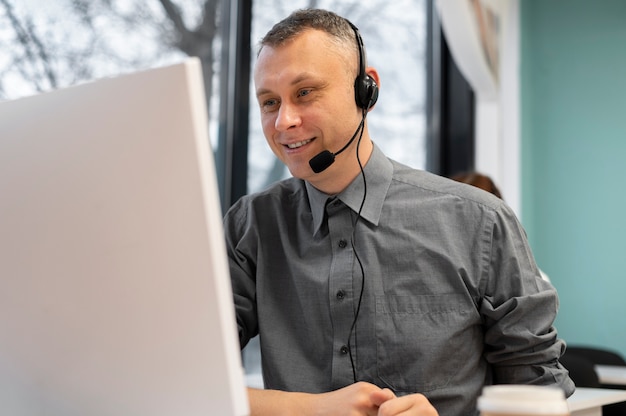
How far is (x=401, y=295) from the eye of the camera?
1.28 meters

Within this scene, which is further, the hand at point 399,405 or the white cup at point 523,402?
the hand at point 399,405

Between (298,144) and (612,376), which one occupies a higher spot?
(298,144)

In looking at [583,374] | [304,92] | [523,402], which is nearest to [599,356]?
[583,374]

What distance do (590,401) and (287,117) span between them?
679 millimetres

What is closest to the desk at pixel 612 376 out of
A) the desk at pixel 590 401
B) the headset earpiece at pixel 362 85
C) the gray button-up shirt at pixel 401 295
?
the desk at pixel 590 401

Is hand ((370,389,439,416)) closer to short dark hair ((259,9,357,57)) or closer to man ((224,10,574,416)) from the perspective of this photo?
man ((224,10,574,416))

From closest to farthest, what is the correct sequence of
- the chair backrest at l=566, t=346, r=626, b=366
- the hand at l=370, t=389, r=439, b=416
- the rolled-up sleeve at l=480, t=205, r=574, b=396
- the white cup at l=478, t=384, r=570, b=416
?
the white cup at l=478, t=384, r=570, b=416 < the hand at l=370, t=389, r=439, b=416 < the rolled-up sleeve at l=480, t=205, r=574, b=396 < the chair backrest at l=566, t=346, r=626, b=366

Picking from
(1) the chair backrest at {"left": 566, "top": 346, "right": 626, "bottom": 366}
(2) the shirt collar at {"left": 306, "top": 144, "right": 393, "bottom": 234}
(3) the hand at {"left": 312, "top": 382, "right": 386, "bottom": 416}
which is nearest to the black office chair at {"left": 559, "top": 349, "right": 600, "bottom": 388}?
(1) the chair backrest at {"left": 566, "top": 346, "right": 626, "bottom": 366}

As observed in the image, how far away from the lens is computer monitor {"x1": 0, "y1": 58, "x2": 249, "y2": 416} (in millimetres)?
643

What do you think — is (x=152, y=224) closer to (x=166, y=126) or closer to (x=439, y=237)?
(x=166, y=126)

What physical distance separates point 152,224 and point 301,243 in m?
0.73

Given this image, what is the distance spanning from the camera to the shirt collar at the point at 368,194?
1344 millimetres

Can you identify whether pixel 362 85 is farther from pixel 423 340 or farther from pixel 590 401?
pixel 590 401

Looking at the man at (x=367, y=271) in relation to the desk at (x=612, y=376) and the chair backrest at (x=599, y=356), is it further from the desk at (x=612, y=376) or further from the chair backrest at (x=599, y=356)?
the chair backrest at (x=599, y=356)
